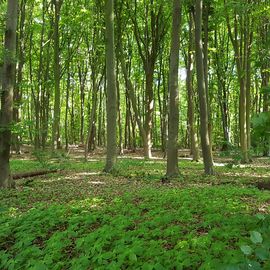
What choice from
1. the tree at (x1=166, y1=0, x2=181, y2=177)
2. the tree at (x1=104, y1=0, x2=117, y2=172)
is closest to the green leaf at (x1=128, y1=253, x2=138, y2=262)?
the tree at (x1=166, y1=0, x2=181, y2=177)

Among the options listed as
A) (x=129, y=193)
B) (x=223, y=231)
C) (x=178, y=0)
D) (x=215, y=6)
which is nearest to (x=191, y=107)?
(x=215, y=6)

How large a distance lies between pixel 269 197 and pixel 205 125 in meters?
5.03

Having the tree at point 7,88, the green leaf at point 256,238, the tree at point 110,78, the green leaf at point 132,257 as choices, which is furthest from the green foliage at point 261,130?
the tree at point 110,78

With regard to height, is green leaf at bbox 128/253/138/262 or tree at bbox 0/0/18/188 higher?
tree at bbox 0/0/18/188

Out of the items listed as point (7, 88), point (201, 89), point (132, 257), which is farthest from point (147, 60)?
point (132, 257)

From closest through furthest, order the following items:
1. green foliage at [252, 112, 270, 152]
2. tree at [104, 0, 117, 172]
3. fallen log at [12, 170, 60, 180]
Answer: green foliage at [252, 112, 270, 152]
fallen log at [12, 170, 60, 180]
tree at [104, 0, 117, 172]

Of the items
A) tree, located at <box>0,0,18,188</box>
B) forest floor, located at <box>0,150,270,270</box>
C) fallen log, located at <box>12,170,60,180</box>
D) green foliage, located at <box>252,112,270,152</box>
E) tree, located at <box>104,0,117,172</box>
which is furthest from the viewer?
tree, located at <box>104,0,117,172</box>

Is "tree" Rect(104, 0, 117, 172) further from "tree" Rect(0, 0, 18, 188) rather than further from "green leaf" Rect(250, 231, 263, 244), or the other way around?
"green leaf" Rect(250, 231, 263, 244)

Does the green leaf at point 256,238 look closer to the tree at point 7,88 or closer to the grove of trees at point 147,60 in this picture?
the grove of trees at point 147,60

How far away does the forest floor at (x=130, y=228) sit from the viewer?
4.44 metres

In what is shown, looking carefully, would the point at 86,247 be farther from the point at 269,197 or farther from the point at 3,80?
the point at 3,80

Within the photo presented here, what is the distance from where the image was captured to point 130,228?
593cm

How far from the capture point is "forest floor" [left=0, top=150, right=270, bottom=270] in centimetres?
444

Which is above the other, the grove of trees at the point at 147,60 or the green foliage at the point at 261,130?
the grove of trees at the point at 147,60
